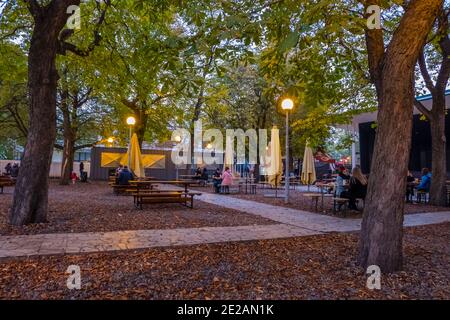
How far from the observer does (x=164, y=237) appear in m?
6.68

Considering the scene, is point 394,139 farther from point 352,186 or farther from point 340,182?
point 340,182

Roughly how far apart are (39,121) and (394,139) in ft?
22.9

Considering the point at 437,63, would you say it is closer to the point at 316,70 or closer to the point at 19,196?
the point at 316,70

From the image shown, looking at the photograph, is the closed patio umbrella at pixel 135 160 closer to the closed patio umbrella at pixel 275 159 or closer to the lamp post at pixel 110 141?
the closed patio umbrella at pixel 275 159

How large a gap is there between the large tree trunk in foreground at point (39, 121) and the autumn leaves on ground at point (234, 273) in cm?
66

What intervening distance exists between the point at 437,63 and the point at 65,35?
49.5 ft

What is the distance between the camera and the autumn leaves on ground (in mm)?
4000

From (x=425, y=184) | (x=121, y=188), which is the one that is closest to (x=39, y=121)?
(x=121, y=188)

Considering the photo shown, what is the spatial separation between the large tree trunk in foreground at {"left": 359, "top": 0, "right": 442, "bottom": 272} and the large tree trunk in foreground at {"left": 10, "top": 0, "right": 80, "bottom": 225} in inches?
262

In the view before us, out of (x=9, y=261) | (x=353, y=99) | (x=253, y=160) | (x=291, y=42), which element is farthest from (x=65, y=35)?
(x=253, y=160)

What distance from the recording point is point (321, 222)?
357 inches

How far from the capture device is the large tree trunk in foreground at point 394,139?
4746 mm

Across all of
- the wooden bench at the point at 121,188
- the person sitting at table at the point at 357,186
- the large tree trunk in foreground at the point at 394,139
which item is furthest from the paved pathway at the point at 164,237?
the wooden bench at the point at 121,188

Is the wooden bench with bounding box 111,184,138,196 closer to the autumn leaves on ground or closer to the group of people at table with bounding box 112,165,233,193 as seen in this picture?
the group of people at table with bounding box 112,165,233,193
